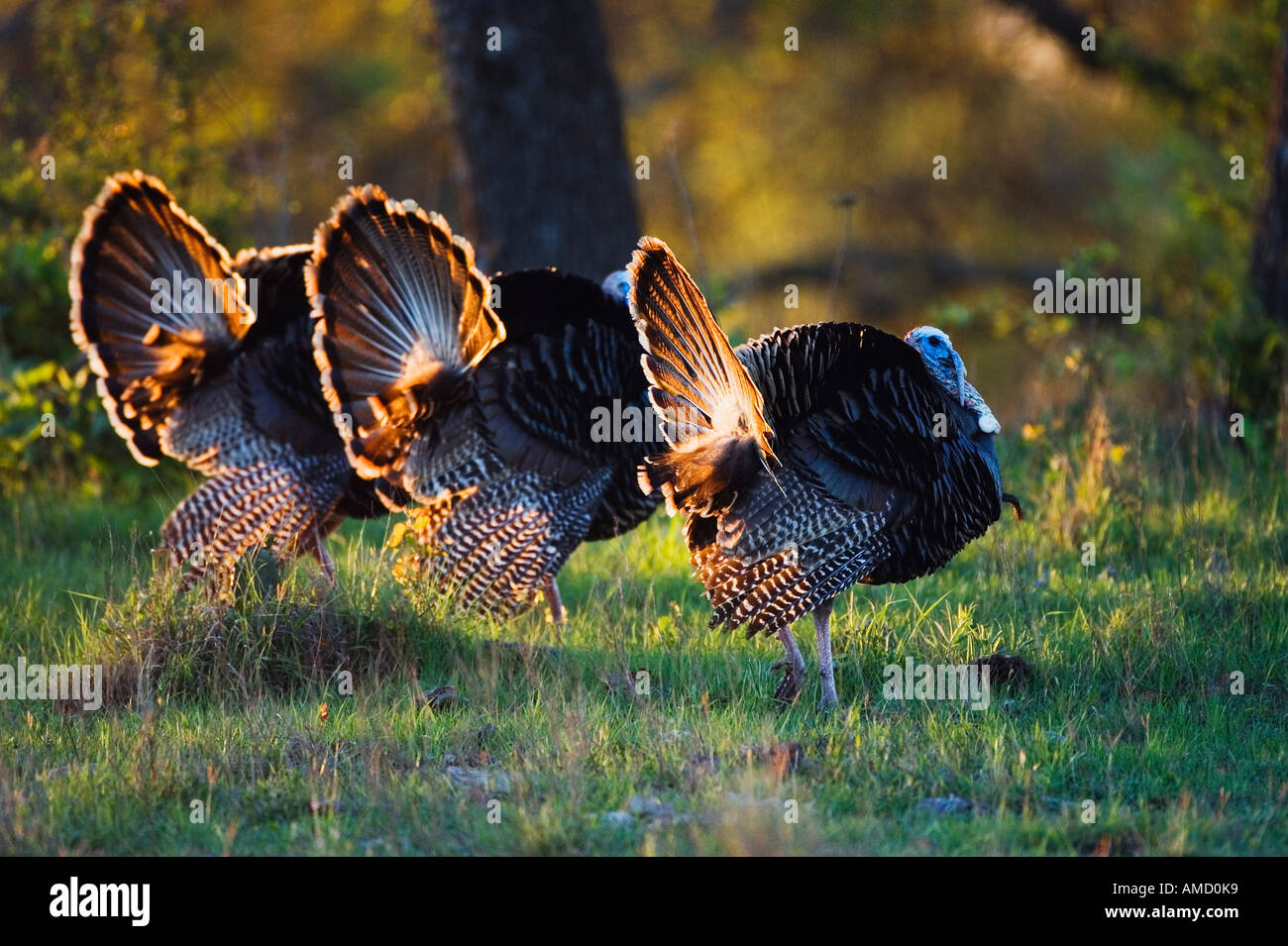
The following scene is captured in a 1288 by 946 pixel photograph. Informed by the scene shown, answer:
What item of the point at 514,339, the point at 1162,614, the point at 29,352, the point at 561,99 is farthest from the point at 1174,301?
the point at 29,352

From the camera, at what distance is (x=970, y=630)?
5.60 meters

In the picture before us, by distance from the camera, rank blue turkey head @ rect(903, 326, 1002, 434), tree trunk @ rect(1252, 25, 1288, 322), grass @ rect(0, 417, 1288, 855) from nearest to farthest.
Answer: grass @ rect(0, 417, 1288, 855) → blue turkey head @ rect(903, 326, 1002, 434) → tree trunk @ rect(1252, 25, 1288, 322)

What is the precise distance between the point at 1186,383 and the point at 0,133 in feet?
32.1

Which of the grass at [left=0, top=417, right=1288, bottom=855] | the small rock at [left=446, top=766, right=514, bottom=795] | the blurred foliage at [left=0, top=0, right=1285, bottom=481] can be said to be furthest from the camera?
the blurred foliage at [left=0, top=0, right=1285, bottom=481]

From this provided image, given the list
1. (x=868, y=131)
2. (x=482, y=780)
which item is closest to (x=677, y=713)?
(x=482, y=780)

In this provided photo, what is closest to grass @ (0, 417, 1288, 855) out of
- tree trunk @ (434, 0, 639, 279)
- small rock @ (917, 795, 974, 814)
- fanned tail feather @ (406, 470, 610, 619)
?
small rock @ (917, 795, 974, 814)

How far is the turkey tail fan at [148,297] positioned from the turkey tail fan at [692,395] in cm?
240

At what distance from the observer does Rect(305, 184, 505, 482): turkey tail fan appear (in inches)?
229

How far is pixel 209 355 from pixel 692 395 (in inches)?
104

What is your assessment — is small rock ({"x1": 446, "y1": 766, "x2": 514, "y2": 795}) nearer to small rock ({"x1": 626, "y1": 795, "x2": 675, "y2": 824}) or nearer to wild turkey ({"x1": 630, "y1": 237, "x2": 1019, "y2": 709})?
small rock ({"x1": 626, "y1": 795, "x2": 675, "y2": 824})

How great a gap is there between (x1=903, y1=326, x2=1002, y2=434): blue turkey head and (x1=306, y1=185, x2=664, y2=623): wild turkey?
1.22 m

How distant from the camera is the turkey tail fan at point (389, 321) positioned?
5809 millimetres

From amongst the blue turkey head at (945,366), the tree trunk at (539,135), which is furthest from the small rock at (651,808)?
the tree trunk at (539,135)

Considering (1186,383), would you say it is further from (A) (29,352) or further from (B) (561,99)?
(A) (29,352)
